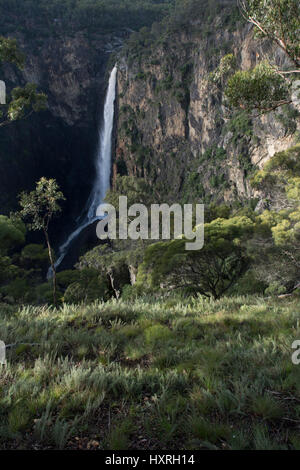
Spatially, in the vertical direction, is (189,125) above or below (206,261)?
above

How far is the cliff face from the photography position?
32219mm

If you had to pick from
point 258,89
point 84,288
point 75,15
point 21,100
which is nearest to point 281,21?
point 258,89

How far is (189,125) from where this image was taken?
43188 mm

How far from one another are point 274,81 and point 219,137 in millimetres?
34658

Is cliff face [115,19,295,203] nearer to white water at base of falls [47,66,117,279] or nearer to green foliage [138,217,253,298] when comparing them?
white water at base of falls [47,66,117,279]

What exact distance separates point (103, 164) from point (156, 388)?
48402mm

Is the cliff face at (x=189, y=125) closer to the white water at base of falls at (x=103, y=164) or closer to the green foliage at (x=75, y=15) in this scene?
the white water at base of falls at (x=103, y=164)

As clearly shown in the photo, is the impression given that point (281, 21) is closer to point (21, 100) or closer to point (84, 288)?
point (21, 100)

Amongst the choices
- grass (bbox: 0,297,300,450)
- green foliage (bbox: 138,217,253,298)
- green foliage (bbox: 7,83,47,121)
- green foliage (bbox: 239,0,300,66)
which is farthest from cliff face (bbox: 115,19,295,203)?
grass (bbox: 0,297,300,450)

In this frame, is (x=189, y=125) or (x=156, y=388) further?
(x=189, y=125)

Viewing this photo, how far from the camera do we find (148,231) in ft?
63.7

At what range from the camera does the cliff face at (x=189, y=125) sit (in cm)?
3222

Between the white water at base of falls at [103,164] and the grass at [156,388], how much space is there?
37.0m

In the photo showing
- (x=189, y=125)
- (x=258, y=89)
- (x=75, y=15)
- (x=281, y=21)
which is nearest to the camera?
(x=281, y=21)
